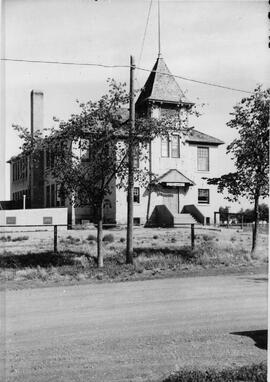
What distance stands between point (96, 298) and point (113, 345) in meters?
4.02

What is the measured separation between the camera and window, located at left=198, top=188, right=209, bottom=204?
1421 inches

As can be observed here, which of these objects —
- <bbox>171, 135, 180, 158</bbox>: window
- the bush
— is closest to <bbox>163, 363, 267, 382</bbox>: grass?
the bush

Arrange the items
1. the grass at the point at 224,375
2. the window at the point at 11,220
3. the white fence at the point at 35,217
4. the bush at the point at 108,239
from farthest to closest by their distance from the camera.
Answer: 1. the white fence at the point at 35,217
2. the window at the point at 11,220
3. the bush at the point at 108,239
4. the grass at the point at 224,375

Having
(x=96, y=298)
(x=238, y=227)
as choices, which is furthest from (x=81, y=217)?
(x=96, y=298)

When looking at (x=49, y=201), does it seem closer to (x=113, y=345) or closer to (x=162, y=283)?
(x=162, y=283)

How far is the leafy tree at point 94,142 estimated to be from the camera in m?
14.8

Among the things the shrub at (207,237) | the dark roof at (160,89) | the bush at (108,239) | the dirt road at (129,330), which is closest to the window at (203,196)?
the dark roof at (160,89)

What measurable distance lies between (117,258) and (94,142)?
4655mm

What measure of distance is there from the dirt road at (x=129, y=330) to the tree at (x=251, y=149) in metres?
5.64

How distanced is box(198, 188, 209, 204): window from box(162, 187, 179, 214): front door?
7.92ft

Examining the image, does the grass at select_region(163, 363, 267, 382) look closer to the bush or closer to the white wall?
the bush

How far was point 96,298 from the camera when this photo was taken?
1105cm

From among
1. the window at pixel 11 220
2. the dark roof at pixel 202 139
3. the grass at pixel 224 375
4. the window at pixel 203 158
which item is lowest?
the grass at pixel 224 375

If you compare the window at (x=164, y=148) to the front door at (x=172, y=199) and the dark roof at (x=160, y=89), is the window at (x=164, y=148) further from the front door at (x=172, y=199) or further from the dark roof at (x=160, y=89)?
the dark roof at (x=160, y=89)
